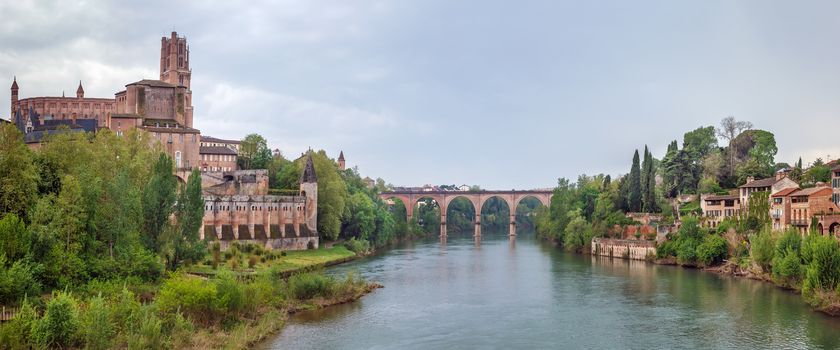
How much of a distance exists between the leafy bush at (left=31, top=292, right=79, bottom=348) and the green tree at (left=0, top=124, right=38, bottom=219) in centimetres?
889

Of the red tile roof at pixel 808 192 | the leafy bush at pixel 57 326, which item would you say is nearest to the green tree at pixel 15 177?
the leafy bush at pixel 57 326

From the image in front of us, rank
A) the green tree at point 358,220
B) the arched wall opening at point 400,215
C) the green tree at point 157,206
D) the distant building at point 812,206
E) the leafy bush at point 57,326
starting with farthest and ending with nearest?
1. the arched wall opening at point 400,215
2. the green tree at point 358,220
3. the distant building at point 812,206
4. the green tree at point 157,206
5. the leafy bush at point 57,326

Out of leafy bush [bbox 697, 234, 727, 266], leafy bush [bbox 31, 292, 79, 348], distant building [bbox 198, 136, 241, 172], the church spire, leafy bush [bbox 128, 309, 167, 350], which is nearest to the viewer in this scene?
leafy bush [bbox 31, 292, 79, 348]

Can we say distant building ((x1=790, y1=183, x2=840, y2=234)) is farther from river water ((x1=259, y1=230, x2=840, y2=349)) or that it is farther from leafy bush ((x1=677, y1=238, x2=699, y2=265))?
leafy bush ((x1=677, y1=238, x2=699, y2=265))

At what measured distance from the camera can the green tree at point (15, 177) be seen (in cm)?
3033

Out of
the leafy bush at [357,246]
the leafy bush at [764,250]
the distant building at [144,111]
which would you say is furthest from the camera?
the distant building at [144,111]

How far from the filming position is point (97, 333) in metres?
23.3

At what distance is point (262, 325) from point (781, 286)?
29.1 meters

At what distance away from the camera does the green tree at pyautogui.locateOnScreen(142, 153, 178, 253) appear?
117ft

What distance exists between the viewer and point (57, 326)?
75.8 ft

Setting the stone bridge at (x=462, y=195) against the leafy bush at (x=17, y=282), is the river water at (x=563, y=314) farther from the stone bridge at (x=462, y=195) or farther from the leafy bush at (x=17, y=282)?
the stone bridge at (x=462, y=195)

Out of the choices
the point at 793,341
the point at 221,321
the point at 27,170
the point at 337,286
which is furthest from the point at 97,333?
the point at 793,341

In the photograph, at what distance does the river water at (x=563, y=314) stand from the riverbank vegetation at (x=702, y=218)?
1.56 m

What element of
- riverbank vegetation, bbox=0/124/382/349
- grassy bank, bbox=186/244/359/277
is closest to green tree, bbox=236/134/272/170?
grassy bank, bbox=186/244/359/277
